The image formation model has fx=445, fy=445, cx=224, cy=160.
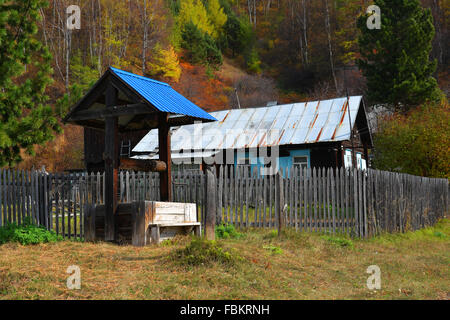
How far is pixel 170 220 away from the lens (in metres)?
9.80

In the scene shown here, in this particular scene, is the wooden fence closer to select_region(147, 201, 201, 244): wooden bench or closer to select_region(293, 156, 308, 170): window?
select_region(147, 201, 201, 244): wooden bench

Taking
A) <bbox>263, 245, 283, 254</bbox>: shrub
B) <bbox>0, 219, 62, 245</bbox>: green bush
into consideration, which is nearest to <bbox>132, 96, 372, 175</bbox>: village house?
<bbox>263, 245, 283, 254</bbox>: shrub

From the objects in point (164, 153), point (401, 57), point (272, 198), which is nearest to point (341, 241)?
point (272, 198)

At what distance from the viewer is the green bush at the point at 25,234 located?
32.0 feet

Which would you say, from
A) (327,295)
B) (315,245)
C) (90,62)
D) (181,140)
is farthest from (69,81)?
(327,295)

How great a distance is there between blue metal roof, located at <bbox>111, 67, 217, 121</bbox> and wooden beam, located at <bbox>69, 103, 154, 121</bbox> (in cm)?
26

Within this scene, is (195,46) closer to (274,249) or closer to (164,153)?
(164,153)

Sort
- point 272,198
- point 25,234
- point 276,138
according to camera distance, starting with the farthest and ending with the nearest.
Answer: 1. point 276,138
2. point 272,198
3. point 25,234

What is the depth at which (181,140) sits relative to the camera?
2514 cm

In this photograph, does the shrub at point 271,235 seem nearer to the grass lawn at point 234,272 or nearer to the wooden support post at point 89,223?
the grass lawn at point 234,272

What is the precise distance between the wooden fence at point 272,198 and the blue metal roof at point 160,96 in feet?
9.69

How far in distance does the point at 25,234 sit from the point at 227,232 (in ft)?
16.0

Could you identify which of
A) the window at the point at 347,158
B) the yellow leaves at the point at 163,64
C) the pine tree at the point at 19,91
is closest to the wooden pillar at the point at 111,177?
the pine tree at the point at 19,91

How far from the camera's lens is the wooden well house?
9.20 m
